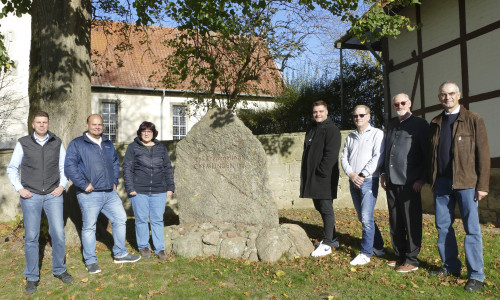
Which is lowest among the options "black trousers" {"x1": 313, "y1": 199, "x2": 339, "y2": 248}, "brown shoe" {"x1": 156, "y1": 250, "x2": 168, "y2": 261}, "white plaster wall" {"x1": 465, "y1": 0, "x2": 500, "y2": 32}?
"brown shoe" {"x1": 156, "y1": 250, "x2": 168, "y2": 261}

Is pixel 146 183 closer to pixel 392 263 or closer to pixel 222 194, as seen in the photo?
pixel 222 194

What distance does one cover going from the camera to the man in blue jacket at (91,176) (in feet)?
15.8

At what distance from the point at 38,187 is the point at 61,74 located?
220 centimetres

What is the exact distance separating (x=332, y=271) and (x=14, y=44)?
17.6 metres

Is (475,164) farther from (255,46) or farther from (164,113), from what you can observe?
(164,113)

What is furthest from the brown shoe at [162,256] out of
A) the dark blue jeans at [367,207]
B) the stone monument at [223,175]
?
the dark blue jeans at [367,207]

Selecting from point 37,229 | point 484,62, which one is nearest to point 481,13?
point 484,62

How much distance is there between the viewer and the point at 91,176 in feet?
16.0

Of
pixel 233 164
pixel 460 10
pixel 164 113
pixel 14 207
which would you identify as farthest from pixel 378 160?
pixel 164 113

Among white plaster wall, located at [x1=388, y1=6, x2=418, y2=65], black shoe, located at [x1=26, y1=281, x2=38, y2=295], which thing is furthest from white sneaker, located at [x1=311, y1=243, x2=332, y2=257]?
white plaster wall, located at [x1=388, y1=6, x2=418, y2=65]

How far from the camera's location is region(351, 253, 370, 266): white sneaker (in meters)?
4.82

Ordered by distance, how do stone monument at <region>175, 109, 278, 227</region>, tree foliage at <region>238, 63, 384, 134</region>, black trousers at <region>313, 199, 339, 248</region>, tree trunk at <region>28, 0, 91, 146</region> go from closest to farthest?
black trousers at <region>313, 199, 339, 248</region> < stone monument at <region>175, 109, 278, 227</region> < tree trunk at <region>28, 0, 91, 146</region> < tree foliage at <region>238, 63, 384, 134</region>

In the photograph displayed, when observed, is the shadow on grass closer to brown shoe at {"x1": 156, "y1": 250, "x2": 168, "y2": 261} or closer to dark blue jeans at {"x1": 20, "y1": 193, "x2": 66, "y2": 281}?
brown shoe at {"x1": 156, "y1": 250, "x2": 168, "y2": 261}

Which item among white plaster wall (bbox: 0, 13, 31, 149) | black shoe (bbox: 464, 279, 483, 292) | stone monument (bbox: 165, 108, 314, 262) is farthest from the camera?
white plaster wall (bbox: 0, 13, 31, 149)
